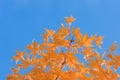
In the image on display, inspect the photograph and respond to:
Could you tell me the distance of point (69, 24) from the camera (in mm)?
3965

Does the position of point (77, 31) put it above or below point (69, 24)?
below

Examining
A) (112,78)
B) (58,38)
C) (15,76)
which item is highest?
(58,38)

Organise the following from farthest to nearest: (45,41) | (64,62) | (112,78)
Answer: (45,41), (64,62), (112,78)

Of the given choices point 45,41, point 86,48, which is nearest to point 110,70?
point 86,48

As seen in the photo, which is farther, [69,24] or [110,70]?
[69,24]

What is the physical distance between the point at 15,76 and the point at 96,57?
103 centimetres

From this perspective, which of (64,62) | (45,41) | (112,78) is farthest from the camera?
(45,41)

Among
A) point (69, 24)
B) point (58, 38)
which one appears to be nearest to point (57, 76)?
point (58, 38)

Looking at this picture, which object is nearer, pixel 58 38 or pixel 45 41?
pixel 58 38

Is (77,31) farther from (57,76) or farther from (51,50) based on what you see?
(57,76)

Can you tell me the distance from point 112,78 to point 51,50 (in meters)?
0.78

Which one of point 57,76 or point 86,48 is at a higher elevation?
point 86,48

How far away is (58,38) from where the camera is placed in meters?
3.44

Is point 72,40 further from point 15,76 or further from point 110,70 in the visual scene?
point 15,76
